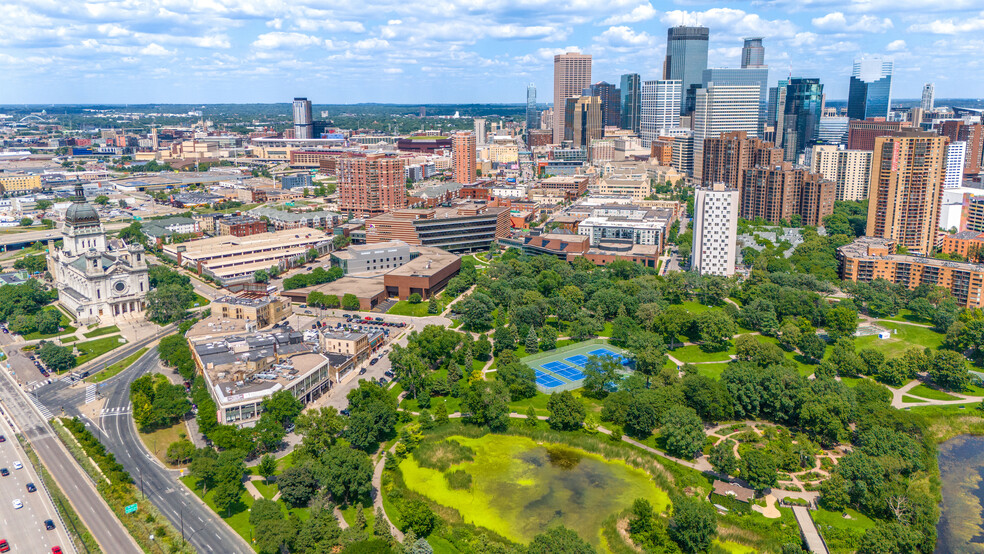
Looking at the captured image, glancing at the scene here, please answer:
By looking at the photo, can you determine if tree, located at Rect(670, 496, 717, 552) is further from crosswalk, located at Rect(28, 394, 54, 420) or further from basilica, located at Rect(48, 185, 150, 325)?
basilica, located at Rect(48, 185, 150, 325)

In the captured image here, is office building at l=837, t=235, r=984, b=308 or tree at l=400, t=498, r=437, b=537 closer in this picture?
tree at l=400, t=498, r=437, b=537

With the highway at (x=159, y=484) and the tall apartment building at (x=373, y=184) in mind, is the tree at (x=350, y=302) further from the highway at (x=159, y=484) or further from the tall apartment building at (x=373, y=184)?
the tall apartment building at (x=373, y=184)

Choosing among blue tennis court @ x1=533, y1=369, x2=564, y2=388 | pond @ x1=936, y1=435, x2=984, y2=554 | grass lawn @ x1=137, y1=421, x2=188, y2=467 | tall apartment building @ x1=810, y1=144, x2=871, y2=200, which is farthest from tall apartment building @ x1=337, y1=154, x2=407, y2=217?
pond @ x1=936, y1=435, x2=984, y2=554

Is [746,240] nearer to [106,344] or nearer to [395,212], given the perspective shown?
[395,212]

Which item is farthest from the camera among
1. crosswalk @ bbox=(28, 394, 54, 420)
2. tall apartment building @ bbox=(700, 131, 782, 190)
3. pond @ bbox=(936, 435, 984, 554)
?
tall apartment building @ bbox=(700, 131, 782, 190)

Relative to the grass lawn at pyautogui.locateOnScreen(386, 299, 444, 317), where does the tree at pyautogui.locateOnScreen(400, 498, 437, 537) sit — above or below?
below

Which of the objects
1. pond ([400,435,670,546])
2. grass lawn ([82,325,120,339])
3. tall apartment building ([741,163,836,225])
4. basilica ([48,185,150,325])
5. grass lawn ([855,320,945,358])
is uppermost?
tall apartment building ([741,163,836,225])

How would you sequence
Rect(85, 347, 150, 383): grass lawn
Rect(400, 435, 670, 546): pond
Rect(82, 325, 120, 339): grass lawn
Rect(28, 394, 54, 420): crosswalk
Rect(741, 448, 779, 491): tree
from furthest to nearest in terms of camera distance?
Rect(82, 325, 120, 339): grass lawn, Rect(85, 347, 150, 383): grass lawn, Rect(28, 394, 54, 420): crosswalk, Rect(741, 448, 779, 491): tree, Rect(400, 435, 670, 546): pond
